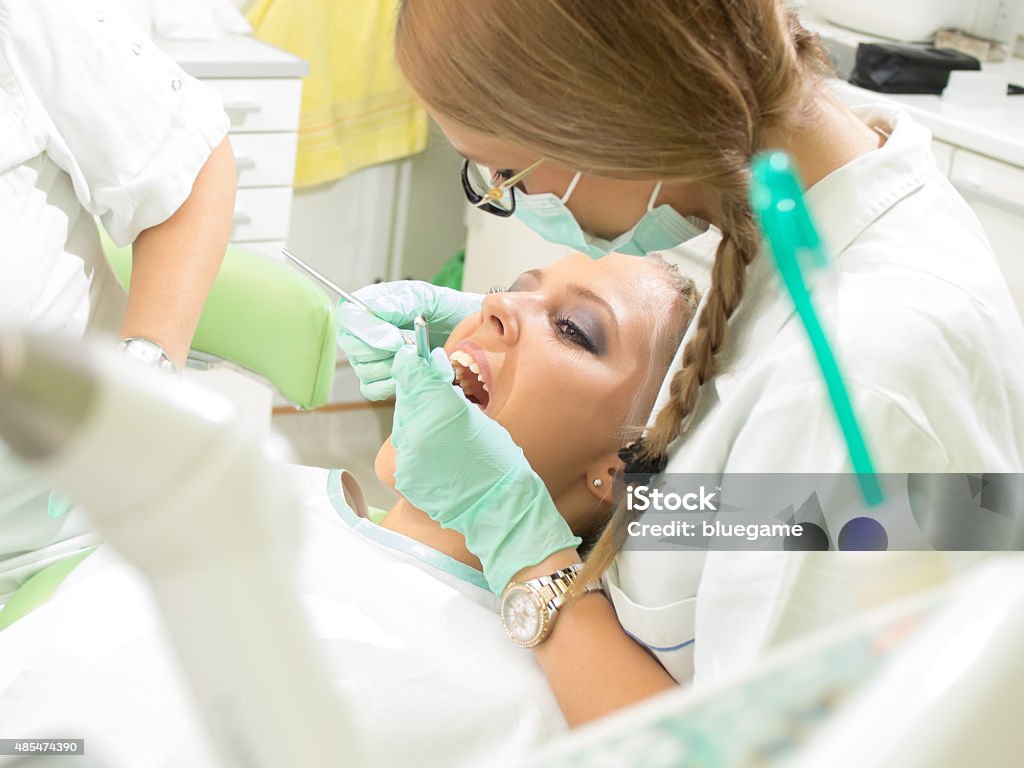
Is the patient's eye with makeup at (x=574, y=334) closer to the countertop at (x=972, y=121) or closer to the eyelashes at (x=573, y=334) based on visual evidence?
the eyelashes at (x=573, y=334)

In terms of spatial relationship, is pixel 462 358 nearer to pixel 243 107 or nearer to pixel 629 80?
pixel 629 80

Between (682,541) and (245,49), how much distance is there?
Result: 6.61 ft

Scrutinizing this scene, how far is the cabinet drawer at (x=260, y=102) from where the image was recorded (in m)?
2.41

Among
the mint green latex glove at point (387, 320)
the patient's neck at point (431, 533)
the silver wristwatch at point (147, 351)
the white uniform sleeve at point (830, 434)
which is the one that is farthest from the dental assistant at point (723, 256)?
the silver wristwatch at point (147, 351)

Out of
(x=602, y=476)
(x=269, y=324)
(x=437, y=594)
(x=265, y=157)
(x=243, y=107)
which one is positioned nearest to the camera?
(x=437, y=594)

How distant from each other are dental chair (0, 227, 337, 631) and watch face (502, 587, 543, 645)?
17.3 inches

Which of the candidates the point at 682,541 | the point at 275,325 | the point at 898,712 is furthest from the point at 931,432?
the point at 275,325

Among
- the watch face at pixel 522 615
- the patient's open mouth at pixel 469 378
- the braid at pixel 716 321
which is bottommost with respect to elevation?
the watch face at pixel 522 615

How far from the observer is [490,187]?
3.33ft

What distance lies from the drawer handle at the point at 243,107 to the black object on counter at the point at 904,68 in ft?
4.18

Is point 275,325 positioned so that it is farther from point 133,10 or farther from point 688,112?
point 133,10

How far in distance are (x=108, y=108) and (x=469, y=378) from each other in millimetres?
510

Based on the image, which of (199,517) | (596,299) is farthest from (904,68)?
(199,517)

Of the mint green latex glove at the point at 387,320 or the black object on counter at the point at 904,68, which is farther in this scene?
the black object on counter at the point at 904,68
